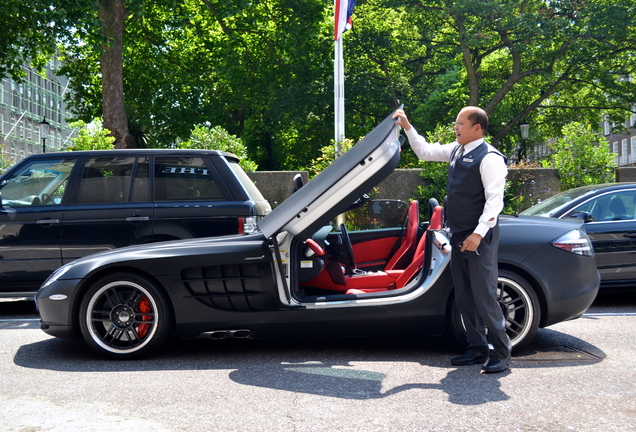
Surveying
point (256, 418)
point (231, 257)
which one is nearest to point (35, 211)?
point (231, 257)

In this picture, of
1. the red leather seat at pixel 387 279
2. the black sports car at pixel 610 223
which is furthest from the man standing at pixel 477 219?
the black sports car at pixel 610 223

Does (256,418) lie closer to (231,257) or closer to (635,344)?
(231,257)

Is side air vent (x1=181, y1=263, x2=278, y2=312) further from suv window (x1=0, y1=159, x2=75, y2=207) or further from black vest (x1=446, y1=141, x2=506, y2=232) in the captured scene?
suv window (x1=0, y1=159, x2=75, y2=207)

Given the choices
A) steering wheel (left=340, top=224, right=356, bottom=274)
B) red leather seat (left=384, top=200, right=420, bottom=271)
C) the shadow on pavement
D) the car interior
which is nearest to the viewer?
the shadow on pavement

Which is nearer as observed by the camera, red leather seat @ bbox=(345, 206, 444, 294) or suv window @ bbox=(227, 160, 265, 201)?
red leather seat @ bbox=(345, 206, 444, 294)

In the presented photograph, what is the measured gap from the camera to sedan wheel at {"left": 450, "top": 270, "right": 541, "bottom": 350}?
529 centimetres

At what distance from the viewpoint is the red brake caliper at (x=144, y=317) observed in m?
5.33

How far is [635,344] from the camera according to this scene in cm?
588

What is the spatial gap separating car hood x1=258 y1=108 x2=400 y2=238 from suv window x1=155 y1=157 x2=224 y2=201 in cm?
255

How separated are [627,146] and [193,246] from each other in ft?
220

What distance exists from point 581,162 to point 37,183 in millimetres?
10872

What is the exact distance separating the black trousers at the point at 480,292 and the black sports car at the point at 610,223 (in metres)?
3.32

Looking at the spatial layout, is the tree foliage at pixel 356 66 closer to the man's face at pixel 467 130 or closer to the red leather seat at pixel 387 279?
the red leather seat at pixel 387 279

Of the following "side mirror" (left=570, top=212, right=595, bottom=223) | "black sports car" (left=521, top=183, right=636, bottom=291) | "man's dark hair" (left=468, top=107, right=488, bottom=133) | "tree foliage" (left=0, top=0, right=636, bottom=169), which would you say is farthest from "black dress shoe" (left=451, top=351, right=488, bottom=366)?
"tree foliage" (left=0, top=0, right=636, bottom=169)
